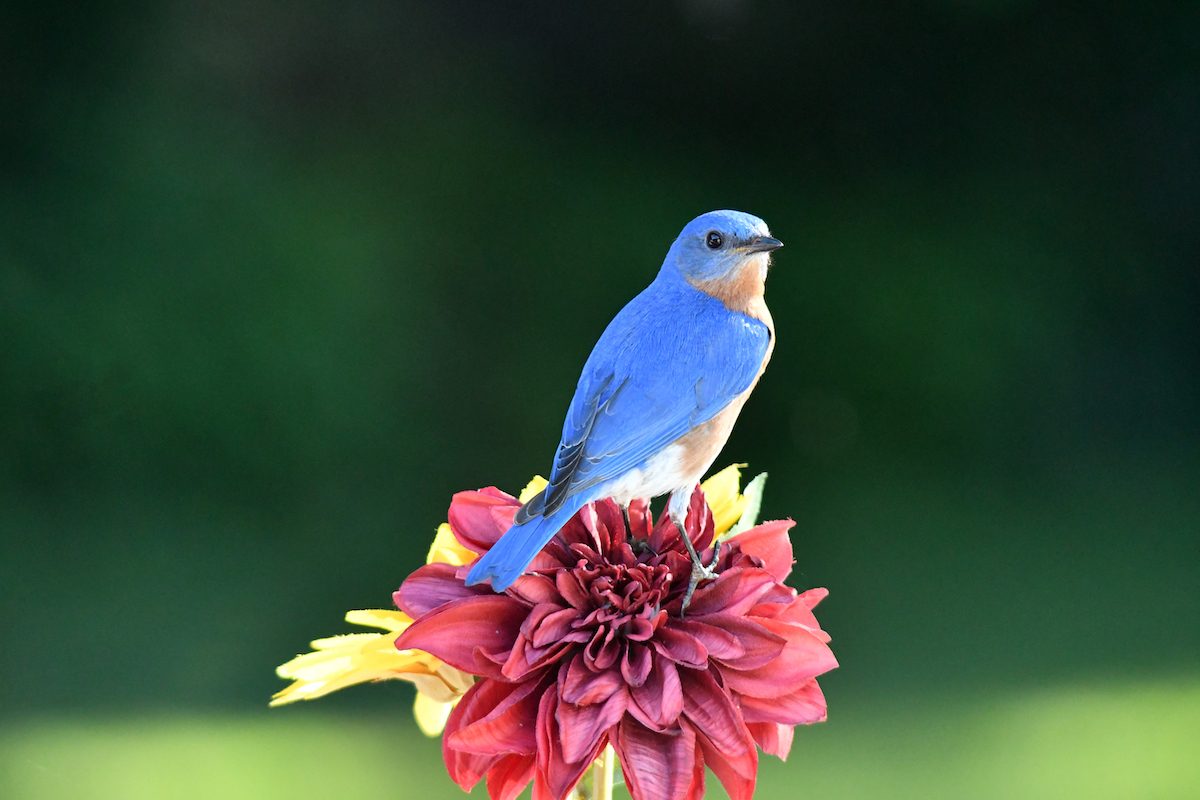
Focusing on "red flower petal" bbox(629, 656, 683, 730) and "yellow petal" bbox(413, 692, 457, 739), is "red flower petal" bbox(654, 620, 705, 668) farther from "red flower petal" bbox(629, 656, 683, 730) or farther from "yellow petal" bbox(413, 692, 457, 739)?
"yellow petal" bbox(413, 692, 457, 739)

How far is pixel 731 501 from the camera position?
70 cm

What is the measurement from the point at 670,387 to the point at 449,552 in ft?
0.52

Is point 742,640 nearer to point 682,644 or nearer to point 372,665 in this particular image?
point 682,644

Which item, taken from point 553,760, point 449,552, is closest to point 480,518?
point 449,552

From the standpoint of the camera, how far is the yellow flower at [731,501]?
2.24 feet

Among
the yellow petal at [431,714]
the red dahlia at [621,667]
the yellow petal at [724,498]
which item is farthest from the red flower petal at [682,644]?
the yellow petal at [431,714]

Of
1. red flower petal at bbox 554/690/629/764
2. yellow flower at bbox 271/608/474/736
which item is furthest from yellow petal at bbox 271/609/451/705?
red flower petal at bbox 554/690/629/764

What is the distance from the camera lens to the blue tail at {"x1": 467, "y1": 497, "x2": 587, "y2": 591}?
1.79 ft

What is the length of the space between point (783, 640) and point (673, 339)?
0.65ft

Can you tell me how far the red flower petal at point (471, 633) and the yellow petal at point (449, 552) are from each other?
78mm

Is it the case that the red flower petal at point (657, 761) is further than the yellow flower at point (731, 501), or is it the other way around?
the yellow flower at point (731, 501)

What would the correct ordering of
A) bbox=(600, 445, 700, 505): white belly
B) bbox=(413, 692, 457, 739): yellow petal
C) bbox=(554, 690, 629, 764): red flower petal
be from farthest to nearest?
bbox=(413, 692, 457, 739): yellow petal
bbox=(600, 445, 700, 505): white belly
bbox=(554, 690, 629, 764): red flower petal

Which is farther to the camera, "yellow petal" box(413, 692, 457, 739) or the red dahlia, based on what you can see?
"yellow petal" box(413, 692, 457, 739)

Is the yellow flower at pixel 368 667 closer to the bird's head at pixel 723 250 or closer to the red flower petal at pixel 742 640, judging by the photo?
the red flower petal at pixel 742 640
